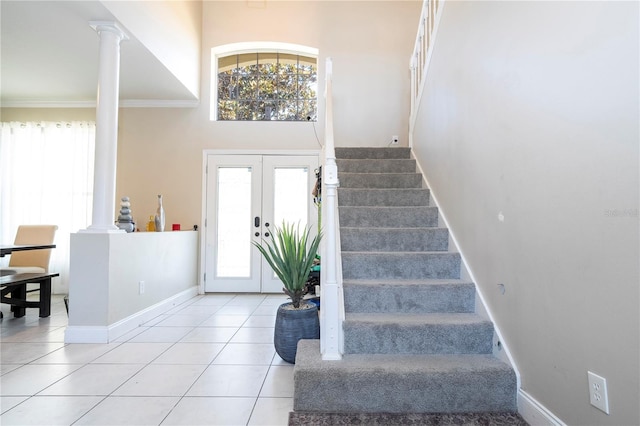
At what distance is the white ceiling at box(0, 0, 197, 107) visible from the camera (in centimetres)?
280

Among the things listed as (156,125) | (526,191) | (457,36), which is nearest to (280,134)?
(156,125)

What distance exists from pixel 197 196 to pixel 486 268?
383cm

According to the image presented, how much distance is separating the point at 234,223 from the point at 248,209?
10.6 inches

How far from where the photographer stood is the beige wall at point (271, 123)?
478 centimetres

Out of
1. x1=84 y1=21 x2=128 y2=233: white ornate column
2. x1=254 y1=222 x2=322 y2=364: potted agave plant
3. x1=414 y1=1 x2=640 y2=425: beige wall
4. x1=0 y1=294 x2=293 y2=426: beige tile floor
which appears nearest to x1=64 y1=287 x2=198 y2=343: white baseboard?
x1=0 y1=294 x2=293 y2=426: beige tile floor

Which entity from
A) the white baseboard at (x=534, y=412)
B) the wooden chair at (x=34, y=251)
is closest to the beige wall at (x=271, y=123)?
the wooden chair at (x=34, y=251)

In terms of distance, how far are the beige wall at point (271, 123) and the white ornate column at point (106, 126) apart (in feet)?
5.80

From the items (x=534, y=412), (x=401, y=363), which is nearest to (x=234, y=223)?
(x=401, y=363)

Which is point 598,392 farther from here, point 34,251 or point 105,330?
point 34,251

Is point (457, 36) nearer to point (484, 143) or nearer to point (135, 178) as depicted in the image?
point (484, 143)

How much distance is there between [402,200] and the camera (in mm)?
3199

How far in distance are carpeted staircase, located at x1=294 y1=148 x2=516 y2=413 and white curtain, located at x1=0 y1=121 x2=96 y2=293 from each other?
12.5 ft

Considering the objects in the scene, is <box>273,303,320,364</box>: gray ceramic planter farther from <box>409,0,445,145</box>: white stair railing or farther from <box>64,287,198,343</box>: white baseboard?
<box>409,0,445,145</box>: white stair railing

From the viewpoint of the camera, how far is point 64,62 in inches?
145
